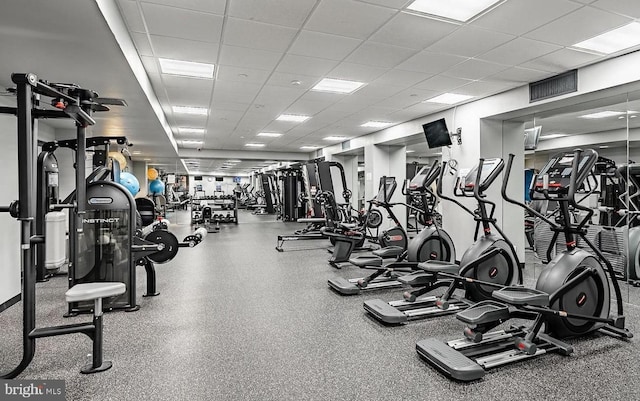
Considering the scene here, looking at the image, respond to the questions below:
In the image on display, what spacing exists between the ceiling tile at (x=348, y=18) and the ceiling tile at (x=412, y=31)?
0.40 feet

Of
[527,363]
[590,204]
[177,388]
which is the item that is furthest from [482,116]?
[177,388]

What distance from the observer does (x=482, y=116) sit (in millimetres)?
6223

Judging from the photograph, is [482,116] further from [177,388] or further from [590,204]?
[177,388]

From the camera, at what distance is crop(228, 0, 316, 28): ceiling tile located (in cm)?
306

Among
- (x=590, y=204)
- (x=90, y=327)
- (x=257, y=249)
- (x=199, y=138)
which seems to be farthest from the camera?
(x=199, y=138)

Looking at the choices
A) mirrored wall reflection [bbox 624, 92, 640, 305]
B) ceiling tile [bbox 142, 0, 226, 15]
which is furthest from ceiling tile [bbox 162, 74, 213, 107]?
mirrored wall reflection [bbox 624, 92, 640, 305]

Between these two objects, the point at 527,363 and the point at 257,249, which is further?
the point at 257,249

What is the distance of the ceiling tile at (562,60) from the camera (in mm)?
4176

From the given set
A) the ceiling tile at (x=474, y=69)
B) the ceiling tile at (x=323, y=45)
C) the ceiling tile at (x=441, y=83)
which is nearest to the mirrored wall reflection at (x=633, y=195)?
the ceiling tile at (x=474, y=69)

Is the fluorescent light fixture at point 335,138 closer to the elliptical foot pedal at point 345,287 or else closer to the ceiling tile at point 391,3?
the elliptical foot pedal at point 345,287

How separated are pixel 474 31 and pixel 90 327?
4328mm

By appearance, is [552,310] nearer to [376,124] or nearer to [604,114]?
[604,114]

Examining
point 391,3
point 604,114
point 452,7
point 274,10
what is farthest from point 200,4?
point 604,114

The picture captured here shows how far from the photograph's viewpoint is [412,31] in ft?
12.0
